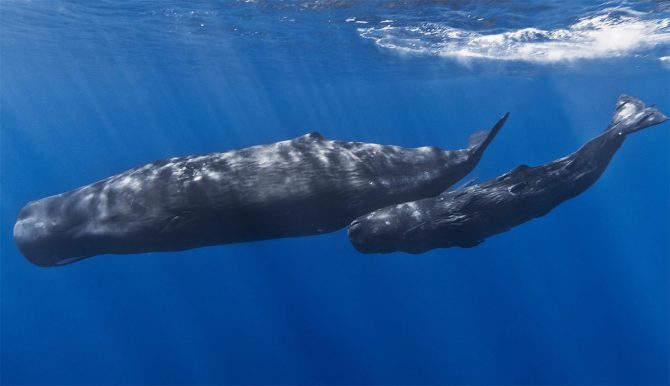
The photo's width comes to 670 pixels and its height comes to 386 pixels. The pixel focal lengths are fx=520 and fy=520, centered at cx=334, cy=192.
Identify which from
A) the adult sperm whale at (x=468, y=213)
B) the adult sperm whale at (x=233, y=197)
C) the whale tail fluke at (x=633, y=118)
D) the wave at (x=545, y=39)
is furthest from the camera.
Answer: the wave at (x=545, y=39)

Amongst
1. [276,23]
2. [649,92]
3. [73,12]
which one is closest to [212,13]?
[276,23]

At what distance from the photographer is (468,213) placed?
602cm

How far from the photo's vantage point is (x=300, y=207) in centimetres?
641

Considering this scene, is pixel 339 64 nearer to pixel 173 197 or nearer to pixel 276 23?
pixel 276 23

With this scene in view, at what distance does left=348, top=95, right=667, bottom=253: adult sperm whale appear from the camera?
19.9 feet

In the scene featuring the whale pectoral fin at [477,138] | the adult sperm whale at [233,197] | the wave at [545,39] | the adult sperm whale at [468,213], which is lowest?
the wave at [545,39]

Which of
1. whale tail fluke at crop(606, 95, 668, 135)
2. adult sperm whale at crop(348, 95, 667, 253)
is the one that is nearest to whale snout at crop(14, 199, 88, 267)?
adult sperm whale at crop(348, 95, 667, 253)

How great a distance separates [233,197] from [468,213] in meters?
2.80

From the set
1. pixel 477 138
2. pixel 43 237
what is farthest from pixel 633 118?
pixel 43 237

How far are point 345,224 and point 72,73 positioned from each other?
44.8 metres

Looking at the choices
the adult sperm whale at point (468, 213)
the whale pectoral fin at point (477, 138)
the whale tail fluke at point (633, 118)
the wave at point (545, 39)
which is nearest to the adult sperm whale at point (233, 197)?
the adult sperm whale at point (468, 213)

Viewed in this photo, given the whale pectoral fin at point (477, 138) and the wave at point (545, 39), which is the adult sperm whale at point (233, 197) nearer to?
the whale pectoral fin at point (477, 138)

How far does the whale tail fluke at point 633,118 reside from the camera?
7.52m

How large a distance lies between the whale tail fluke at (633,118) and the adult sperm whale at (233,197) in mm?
2035
